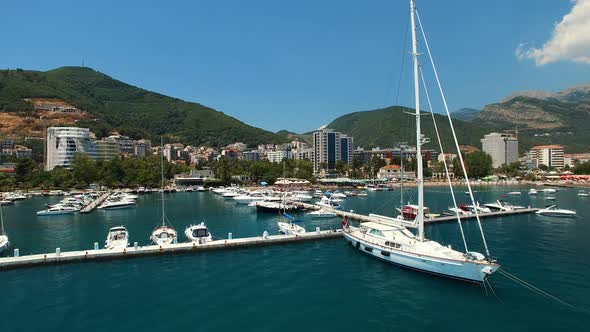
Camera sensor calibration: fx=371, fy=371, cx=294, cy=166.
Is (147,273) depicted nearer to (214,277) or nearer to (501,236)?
(214,277)

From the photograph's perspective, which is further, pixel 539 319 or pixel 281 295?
pixel 281 295

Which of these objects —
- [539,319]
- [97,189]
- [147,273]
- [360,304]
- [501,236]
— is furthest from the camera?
[97,189]

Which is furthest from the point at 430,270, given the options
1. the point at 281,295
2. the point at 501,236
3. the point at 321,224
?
the point at 321,224

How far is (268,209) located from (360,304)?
46.8m

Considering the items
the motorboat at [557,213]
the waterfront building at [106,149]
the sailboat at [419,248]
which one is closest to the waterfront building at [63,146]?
the waterfront building at [106,149]

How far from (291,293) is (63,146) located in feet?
537

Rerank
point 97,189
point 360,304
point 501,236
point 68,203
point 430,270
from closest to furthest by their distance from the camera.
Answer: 1. point 360,304
2. point 430,270
3. point 501,236
4. point 68,203
5. point 97,189

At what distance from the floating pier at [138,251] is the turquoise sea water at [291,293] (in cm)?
93

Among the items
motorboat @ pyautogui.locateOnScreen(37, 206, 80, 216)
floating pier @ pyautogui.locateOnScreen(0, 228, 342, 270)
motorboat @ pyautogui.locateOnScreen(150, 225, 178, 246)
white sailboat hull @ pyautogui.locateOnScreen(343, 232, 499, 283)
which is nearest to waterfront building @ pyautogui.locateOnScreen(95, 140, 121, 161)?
motorboat @ pyautogui.locateOnScreen(37, 206, 80, 216)

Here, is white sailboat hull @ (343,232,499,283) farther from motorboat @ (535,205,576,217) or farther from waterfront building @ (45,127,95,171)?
waterfront building @ (45,127,95,171)

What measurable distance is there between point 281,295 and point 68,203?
221 feet

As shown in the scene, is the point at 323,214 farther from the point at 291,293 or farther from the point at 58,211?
the point at 58,211

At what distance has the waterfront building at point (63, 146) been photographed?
15625 cm

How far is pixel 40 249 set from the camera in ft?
130
